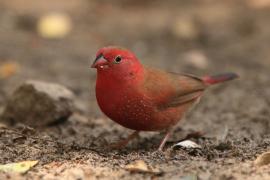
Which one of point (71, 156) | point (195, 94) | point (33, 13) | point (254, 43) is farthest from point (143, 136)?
point (33, 13)

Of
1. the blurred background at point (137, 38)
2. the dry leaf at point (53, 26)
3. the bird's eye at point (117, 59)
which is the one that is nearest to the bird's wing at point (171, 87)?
the bird's eye at point (117, 59)

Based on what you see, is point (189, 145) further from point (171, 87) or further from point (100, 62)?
point (100, 62)

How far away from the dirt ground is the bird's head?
0.66m

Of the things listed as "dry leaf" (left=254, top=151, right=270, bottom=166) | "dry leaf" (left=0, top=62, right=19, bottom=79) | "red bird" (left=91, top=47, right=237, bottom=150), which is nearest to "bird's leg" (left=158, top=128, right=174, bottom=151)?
"red bird" (left=91, top=47, right=237, bottom=150)

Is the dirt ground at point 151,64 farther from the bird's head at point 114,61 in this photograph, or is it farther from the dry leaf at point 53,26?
the bird's head at point 114,61

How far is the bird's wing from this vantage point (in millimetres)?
5039

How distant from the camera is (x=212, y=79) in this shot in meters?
6.12

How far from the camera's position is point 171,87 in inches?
210

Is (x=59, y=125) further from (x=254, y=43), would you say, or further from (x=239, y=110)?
(x=254, y=43)

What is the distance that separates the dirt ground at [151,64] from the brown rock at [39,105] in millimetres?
137

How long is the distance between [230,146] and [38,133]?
5.65ft

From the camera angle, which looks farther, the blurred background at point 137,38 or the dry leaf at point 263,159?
the blurred background at point 137,38

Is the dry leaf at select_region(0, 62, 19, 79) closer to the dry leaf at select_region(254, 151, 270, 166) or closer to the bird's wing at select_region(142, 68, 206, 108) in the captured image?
the bird's wing at select_region(142, 68, 206, 108)

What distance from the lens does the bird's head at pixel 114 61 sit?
4723 millimetres
